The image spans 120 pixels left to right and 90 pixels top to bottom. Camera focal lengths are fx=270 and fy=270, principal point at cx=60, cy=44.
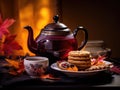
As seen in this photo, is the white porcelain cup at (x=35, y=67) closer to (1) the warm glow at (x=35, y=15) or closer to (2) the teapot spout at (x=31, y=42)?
(2) the teapot spout at (x=31, y=42)

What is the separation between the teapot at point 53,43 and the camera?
41.8 inches

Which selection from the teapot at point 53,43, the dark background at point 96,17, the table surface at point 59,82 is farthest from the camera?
the dark background at point 96,17

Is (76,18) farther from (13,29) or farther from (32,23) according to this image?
(13,29)

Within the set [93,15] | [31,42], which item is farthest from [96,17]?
[31,42]

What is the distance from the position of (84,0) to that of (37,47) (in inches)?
42.4

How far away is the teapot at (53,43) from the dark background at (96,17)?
1011 mm

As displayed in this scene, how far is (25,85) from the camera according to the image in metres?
0.83

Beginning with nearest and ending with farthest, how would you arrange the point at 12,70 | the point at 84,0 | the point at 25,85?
the point at 25,85, the point at 12,70, the point at 84,0

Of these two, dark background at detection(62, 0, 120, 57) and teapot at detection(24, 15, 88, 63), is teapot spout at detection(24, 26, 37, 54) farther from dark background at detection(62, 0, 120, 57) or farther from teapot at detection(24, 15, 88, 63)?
dark background at detection(62, 0, 120, 57)

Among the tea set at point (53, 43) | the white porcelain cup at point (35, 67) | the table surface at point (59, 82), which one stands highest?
the tea set at point (53, 43)

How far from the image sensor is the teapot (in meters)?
1.06

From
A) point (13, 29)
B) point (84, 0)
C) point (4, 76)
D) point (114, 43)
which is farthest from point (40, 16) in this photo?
point (4, 76)

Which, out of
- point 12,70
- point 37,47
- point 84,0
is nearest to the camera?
point 12,70

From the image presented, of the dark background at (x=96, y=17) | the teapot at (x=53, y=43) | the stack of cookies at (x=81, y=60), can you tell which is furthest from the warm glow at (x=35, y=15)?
the stack of cookies at (x=81, y=60)
